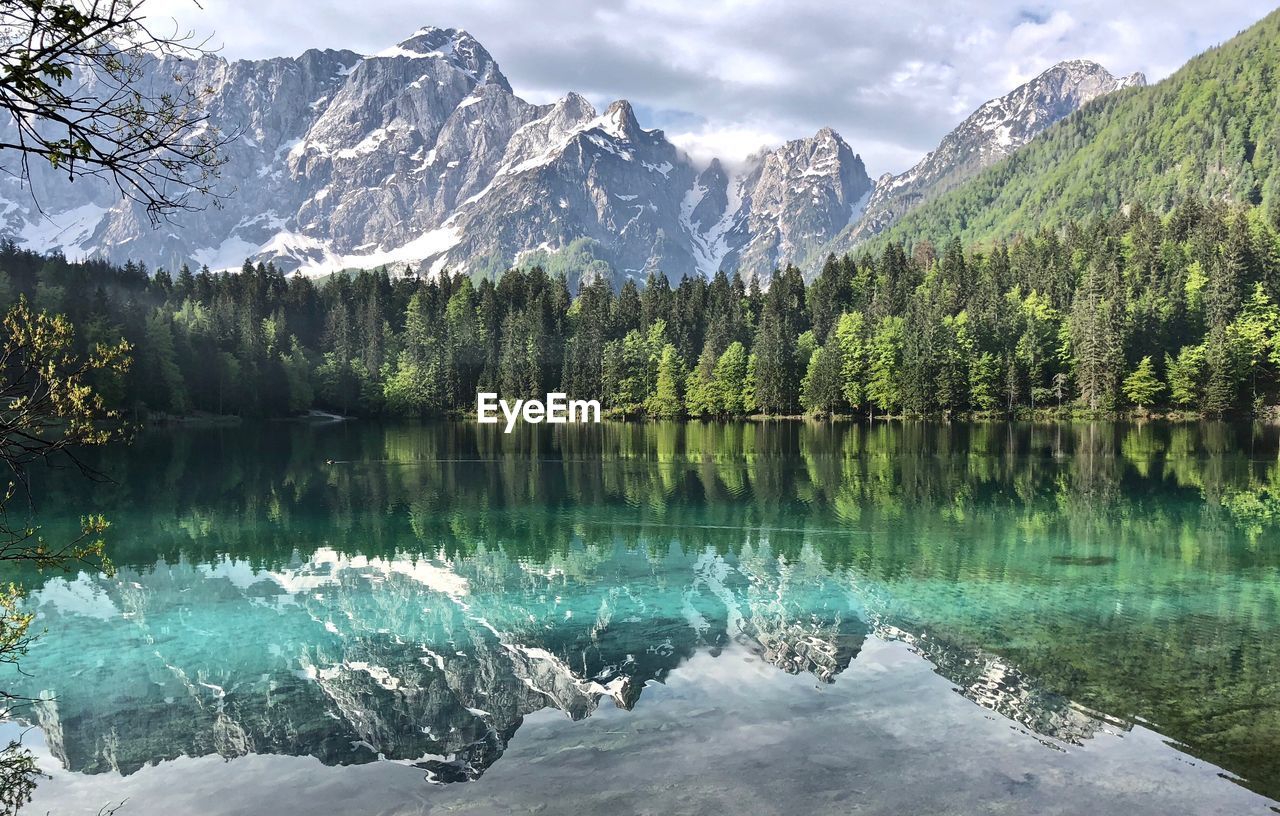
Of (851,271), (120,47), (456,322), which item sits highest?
(851,271)

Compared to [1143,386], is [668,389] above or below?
above

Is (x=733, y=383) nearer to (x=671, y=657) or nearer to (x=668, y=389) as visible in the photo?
(x=668, y=389)

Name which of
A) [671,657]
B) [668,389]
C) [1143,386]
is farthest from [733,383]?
[671,657]

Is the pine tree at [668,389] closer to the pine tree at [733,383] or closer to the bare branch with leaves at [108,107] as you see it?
the pine tree at [733,383]

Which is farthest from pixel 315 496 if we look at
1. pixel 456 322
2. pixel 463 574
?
pixel 456 322

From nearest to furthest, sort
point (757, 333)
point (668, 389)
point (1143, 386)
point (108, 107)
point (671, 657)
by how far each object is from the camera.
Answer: point (108, 107), point (671, 657), point (1143, 386), point (668, 389), point (757, 333)

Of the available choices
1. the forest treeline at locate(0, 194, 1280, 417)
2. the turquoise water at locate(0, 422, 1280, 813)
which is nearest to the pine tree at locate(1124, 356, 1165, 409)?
the forest treeline at locate(0, 194, 1280, 417)

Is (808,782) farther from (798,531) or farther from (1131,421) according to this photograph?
(1131,421)
